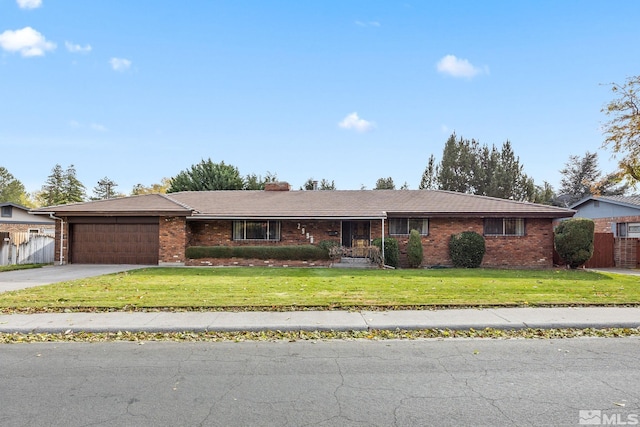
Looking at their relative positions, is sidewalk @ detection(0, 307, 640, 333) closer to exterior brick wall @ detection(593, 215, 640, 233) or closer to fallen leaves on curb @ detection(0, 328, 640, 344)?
fallen leaves on curb @ detection(0, 328, 640, 344)

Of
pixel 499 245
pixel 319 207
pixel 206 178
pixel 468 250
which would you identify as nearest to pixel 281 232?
pixel 319 207

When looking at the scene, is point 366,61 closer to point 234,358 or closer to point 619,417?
point 234,358

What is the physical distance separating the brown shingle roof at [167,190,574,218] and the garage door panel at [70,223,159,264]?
2.61 meters

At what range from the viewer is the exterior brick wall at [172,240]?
1872cm

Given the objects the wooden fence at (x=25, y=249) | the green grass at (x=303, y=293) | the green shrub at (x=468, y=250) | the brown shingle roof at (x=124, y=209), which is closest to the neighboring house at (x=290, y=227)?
the brown shingle roof at (x=124, y=209)

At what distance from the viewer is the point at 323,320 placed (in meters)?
7.27

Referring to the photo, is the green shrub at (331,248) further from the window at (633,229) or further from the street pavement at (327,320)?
the window at (633,229)

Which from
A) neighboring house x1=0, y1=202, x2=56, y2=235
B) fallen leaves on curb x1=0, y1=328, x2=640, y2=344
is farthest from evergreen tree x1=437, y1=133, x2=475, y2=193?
neighboring house x1=0, y1=202, x2=56, y2=235

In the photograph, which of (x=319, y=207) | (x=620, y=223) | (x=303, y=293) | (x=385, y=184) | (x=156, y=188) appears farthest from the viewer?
(x=156, y=188)

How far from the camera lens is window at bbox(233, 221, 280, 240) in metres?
20.3

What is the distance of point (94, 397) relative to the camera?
13.3 feet

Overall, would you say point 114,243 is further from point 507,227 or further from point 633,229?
point 633,229

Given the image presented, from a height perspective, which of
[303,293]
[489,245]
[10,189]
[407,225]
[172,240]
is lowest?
[303,293]

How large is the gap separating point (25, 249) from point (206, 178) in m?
19.3
